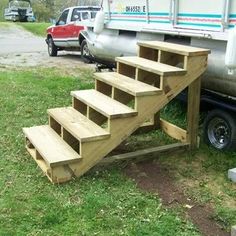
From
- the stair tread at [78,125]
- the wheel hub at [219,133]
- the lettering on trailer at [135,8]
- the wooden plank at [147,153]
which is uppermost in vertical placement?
the lettering on trailer at [135,8]

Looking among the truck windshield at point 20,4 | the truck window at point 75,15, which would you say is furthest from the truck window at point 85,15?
the truck windshield at point 20,4

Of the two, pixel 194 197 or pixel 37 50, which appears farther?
pixel 37 50

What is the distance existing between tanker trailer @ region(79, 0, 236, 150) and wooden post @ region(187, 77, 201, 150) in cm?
24

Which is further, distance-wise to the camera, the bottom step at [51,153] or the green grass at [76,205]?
the bottom step at [51,153]

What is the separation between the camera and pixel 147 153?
530cm

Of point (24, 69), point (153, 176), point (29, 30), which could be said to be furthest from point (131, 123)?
point (29, 30)

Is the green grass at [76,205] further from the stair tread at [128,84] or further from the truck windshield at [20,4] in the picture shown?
the truck windshield at [20,4]

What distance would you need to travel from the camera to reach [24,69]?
11.8 meters

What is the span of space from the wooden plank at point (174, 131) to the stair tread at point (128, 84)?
0.91m

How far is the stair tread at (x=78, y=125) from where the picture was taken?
184 inches

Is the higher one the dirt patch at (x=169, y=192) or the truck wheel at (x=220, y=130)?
the truck wheel at (x=220, y=130)

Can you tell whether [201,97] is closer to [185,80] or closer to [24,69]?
[185,80]

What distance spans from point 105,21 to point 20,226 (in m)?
5.46

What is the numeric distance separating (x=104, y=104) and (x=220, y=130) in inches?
61.0
